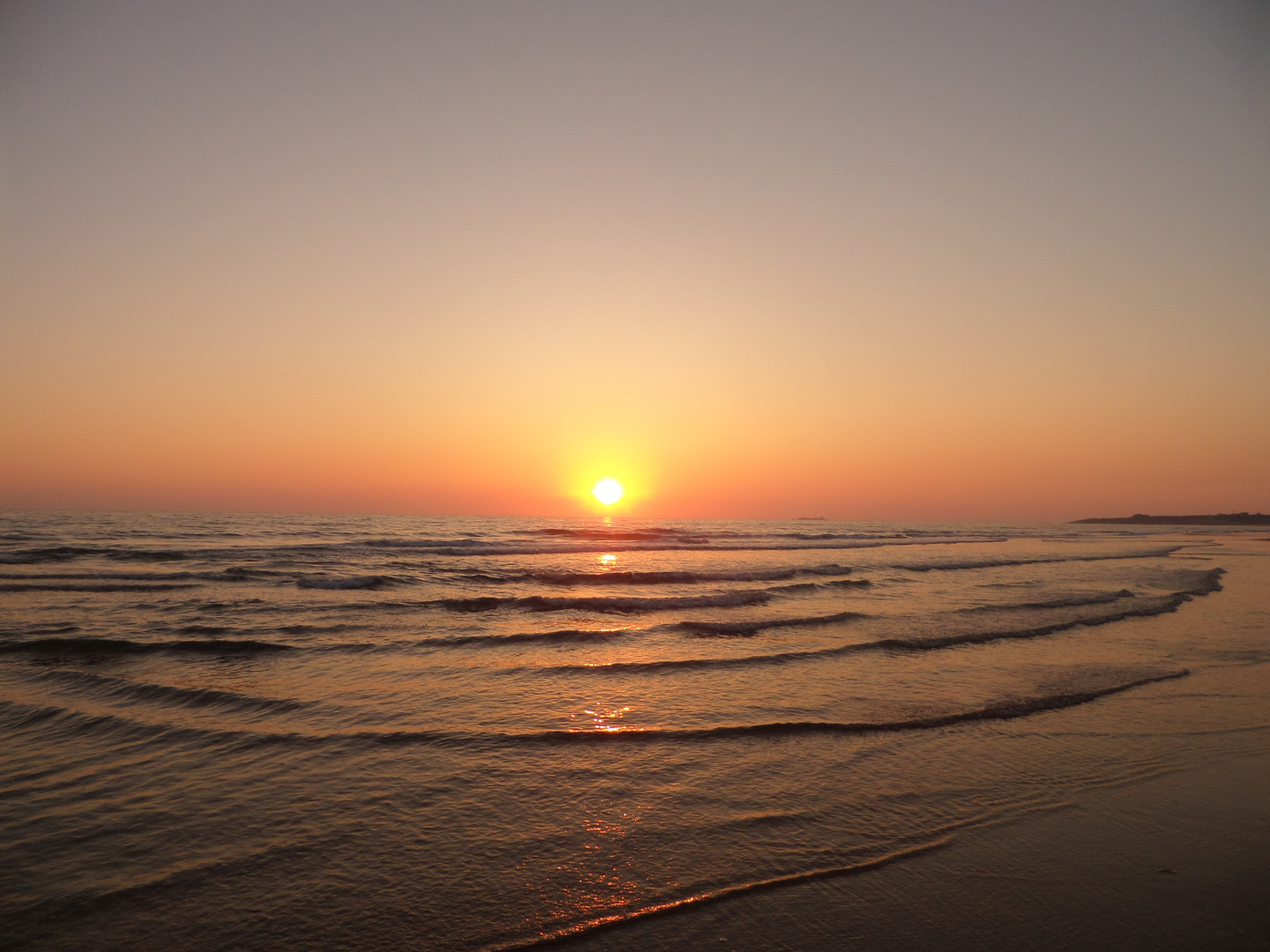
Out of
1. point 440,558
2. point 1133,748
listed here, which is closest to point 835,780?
point 1133,748

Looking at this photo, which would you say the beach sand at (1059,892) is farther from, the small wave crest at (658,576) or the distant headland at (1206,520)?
the distant headland at (1206,520)

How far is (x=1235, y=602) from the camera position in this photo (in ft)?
66.8

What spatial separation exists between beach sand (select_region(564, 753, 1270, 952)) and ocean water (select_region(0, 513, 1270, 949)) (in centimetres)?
23

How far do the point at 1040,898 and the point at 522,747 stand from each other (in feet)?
16.3

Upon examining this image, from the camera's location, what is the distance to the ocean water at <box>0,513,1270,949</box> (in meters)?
4.54

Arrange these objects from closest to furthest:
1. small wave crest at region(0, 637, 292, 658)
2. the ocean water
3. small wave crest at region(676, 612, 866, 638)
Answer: the ocean water
small wave crest at region(0, 637, 292, 658)
small wave crest at region(676, 612, 866, 638)

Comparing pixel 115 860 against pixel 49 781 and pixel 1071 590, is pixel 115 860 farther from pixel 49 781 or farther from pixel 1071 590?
pixel 1071 590

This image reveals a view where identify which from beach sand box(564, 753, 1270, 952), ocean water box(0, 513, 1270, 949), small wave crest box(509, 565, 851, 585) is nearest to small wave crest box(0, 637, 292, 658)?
ocean water box(0, 513, 1270, 949)

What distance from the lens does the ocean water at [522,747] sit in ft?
14.9

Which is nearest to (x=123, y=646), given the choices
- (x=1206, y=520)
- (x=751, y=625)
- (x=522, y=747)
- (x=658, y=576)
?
(x=522, y=747)

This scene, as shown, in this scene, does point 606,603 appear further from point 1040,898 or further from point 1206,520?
point 1206,520

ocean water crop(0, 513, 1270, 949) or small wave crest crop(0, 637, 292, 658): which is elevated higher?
small wave crest crop(0, 637, 292, 658)

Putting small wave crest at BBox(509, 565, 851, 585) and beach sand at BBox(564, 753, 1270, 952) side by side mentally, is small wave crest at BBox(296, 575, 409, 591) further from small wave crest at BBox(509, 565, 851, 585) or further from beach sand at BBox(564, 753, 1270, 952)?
beach sand at BBox(564, 753, 1270, 952)

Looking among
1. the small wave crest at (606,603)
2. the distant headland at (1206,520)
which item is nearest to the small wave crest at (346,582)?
the small wave crest at (606,603)
